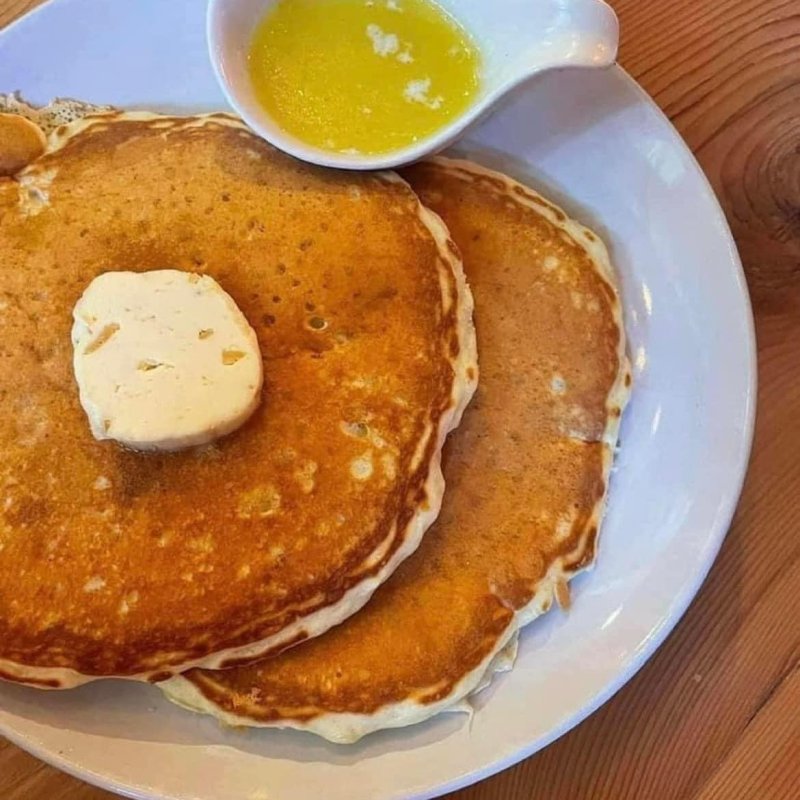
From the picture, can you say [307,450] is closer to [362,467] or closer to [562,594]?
[362,467]

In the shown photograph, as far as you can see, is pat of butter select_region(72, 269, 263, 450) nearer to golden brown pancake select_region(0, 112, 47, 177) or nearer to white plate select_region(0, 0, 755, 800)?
golden brown pancake select_region(0, 112, 47, 177)

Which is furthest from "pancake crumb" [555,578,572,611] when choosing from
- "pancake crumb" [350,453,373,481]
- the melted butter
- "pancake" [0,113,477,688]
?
the melted butter

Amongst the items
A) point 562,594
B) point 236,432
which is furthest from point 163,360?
point 562,594

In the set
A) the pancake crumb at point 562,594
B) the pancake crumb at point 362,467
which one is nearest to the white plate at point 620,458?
the pancake crumb at point 562,594

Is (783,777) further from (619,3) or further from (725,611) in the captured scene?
(619,3)

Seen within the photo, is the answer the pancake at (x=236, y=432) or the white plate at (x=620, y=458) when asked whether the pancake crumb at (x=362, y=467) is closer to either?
the pancake at (x=236, y=432)

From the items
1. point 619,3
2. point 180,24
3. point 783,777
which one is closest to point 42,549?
point 180,24
